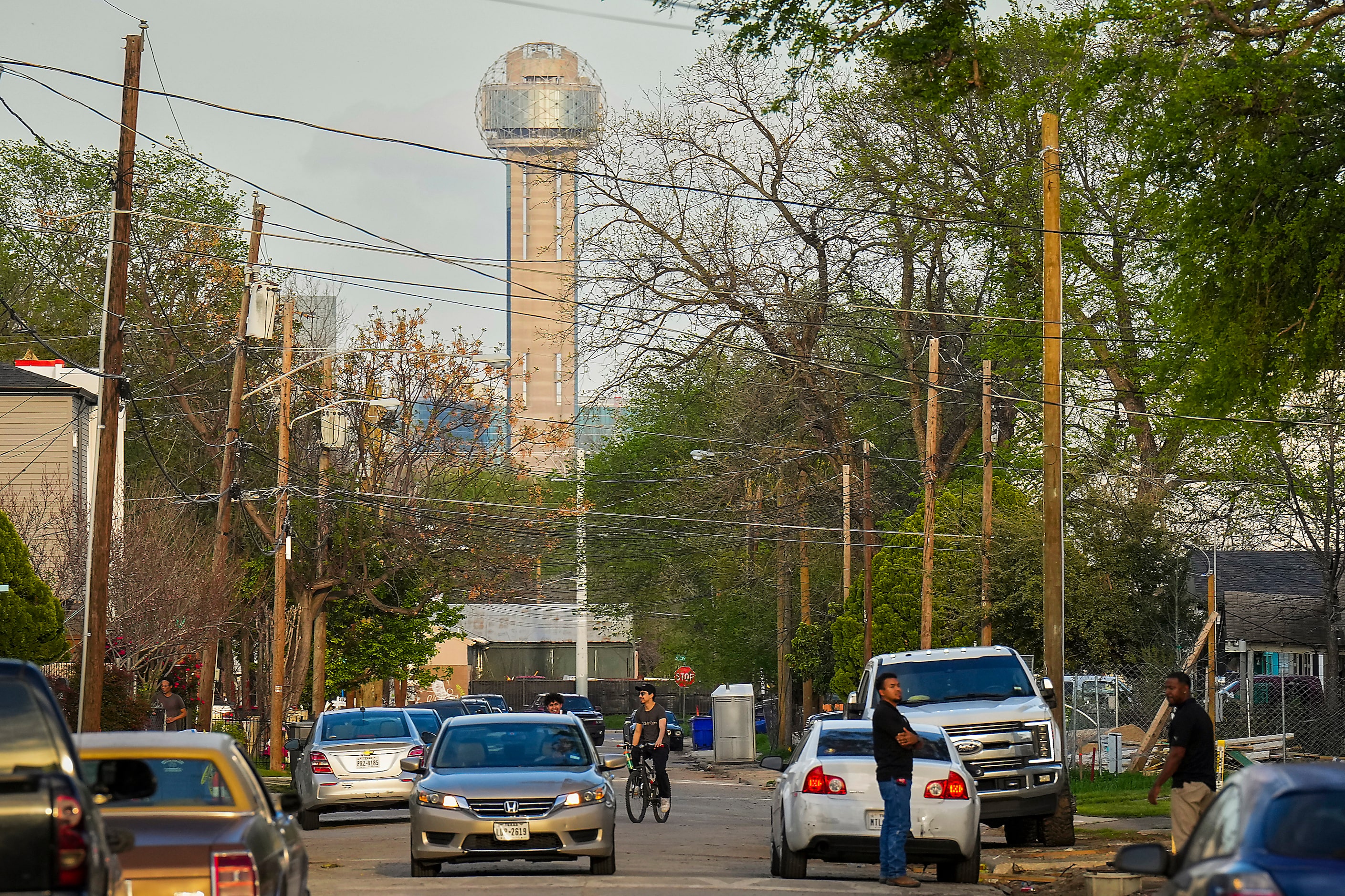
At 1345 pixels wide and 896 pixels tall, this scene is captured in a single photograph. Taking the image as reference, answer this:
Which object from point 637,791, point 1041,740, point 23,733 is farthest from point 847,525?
point 23,733

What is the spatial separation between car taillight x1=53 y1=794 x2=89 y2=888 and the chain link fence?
21330mm

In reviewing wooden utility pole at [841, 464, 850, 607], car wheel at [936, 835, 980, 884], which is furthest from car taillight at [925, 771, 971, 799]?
wooden utility pole at [841, 464, 850, 607]

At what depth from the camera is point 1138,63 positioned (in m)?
19.6

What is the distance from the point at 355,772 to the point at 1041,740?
9107 millimetres

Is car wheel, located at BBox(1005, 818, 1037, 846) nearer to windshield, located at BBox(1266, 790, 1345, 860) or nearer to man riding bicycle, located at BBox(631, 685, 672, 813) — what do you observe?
man riding bicycle, located at BBox(631, 685, 672, 813)

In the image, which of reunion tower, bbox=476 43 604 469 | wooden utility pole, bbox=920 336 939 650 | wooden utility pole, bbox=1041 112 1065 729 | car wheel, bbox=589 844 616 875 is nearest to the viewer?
car wheel, bbox=589 844 616 875

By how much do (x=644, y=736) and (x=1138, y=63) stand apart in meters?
10.9

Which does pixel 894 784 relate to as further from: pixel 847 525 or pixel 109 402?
pixel 847 525

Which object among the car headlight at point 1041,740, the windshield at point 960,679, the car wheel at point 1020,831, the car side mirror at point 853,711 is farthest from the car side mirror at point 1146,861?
the windshield at point 960,679

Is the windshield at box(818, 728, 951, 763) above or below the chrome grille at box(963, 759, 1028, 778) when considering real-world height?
above

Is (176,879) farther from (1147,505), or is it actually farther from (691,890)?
(1147,505)

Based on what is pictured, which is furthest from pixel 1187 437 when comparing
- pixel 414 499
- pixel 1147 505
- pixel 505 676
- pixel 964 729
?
pixel 505 676

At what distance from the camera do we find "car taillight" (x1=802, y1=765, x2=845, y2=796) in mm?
15711

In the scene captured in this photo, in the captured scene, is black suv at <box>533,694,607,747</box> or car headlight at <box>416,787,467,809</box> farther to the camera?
black suv at <box>533,694,607,747</box>
